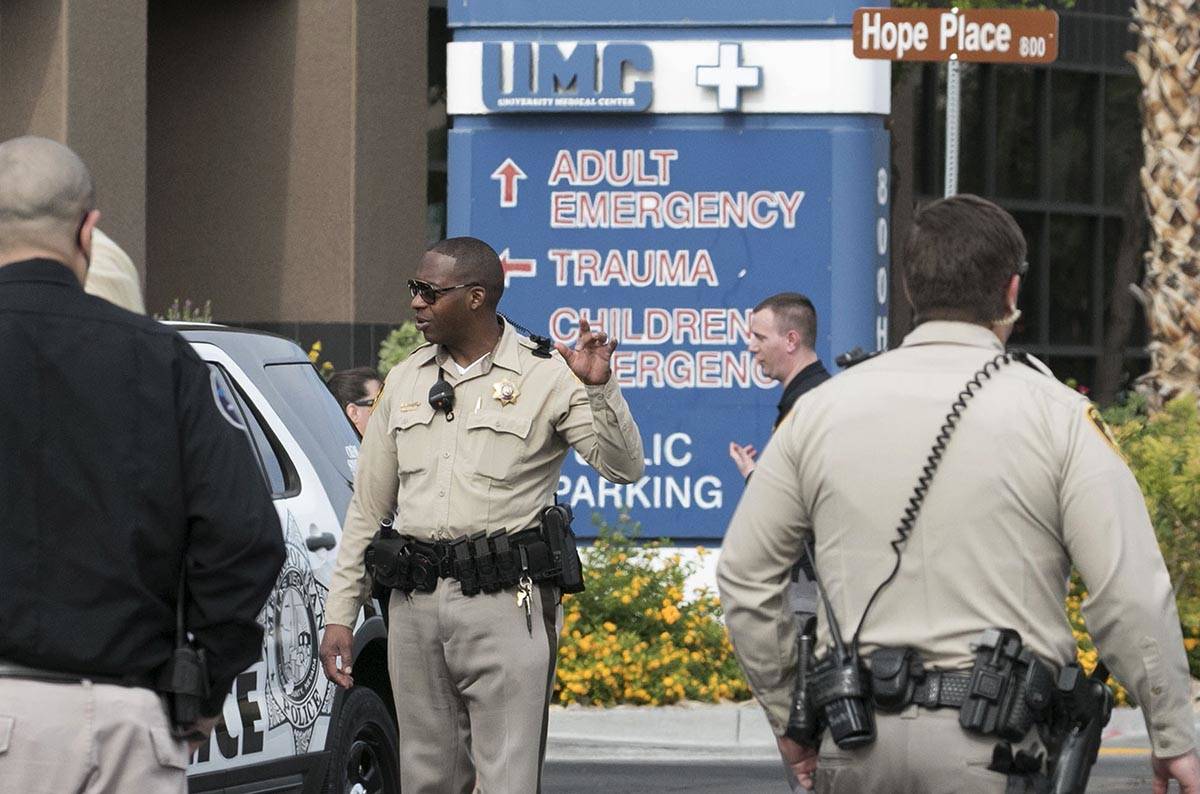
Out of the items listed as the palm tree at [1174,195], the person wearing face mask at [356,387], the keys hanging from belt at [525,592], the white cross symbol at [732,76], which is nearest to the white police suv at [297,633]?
the keys hanging from belt at [525,592]

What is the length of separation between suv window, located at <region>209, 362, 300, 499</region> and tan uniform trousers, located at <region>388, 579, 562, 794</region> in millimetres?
706

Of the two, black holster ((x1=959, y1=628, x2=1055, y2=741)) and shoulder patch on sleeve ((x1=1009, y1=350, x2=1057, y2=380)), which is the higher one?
shoulder patch on sleeve ((x1=1009, y1=350, x2=1057, y2=380))

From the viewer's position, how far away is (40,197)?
3.91 metres

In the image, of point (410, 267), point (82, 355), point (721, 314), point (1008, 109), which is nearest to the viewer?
point (82, 355)

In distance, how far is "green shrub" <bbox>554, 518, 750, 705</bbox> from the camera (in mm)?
11219

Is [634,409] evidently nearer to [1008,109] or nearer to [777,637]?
[777,637]

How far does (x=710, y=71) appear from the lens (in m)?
12.9

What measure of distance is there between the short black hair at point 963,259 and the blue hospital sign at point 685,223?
28.6ft

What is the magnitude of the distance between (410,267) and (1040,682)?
16307 mm

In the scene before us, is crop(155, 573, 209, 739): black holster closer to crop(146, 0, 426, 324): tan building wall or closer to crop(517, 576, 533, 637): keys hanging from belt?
crop(517, 576, 533, 637): keys hanging from belt

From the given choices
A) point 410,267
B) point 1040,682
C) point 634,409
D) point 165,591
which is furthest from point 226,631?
point 410,267

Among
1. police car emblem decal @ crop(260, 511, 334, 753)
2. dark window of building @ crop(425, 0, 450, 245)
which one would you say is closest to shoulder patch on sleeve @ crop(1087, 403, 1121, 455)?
police car emblem decal @ crop(260, 511, 334, 753)

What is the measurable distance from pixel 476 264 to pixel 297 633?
117 cm

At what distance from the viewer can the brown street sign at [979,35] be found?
9.81 m
